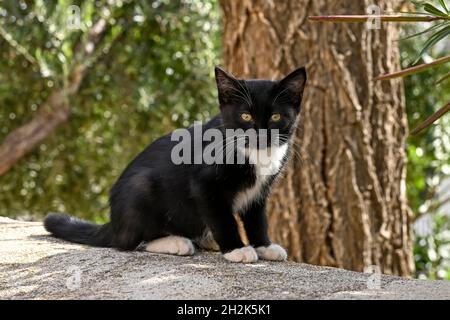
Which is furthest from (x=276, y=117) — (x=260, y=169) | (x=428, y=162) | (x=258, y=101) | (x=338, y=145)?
(x=428, y=162)

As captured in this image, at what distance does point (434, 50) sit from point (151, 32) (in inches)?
101

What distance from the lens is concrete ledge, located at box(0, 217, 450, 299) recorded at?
221cm

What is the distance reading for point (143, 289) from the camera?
7.37 ft

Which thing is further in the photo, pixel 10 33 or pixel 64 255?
pixel 10 33

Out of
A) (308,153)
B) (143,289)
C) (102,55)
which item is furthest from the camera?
(102,55)

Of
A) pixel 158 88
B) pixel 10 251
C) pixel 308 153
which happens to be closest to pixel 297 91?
pixel 308 153

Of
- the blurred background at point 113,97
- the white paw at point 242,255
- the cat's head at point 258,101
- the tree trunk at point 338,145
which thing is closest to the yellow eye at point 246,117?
the cat's head at point 258,101

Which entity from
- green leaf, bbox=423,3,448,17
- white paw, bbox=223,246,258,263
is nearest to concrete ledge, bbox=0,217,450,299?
white paw, bbox=223,246,258,263

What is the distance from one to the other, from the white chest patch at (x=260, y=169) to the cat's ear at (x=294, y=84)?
0.23 meters

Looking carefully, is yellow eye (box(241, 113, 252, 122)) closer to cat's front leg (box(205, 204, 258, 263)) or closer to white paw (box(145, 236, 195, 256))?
cat's front leg (box(205, 204, 258, 263))

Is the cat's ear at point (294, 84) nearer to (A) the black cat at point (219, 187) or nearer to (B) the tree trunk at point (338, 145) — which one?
(A) the black cat at point (219, 187)

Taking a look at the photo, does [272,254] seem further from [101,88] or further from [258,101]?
[101,88]
